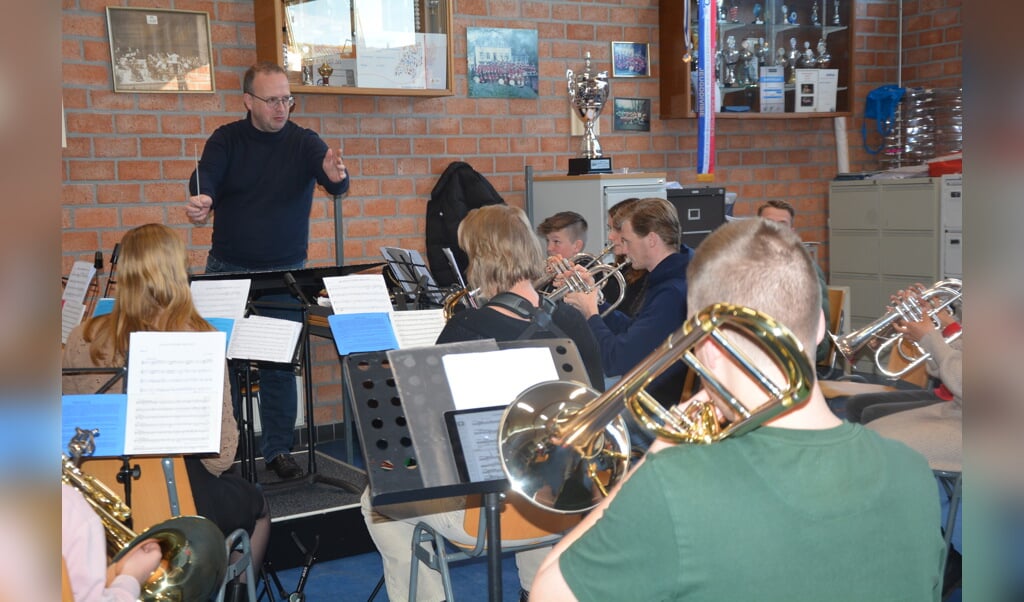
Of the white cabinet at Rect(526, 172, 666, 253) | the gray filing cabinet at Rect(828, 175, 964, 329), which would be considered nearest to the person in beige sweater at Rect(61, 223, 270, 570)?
the white cabinet at Rect(526, 172, 666, 253)

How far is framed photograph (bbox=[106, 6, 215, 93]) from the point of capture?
14.6 feet

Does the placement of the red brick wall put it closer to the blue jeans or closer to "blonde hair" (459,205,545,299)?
"blonde hair" (459,205,545,299)

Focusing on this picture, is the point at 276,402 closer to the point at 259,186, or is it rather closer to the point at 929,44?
the point at 259,186

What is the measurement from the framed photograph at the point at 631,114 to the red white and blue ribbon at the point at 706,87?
0.33 m

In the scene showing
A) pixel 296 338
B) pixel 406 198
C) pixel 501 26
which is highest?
pixel 501 26

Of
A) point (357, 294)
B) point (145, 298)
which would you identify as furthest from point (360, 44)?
point (145, 298)

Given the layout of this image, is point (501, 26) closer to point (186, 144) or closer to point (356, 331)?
point (186, 144)

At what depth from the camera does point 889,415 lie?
3.05 meters

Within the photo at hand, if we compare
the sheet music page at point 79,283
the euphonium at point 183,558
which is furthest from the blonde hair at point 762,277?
the sheet music page at point 79,283

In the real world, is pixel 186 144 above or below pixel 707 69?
below

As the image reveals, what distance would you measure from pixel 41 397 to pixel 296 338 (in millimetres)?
3076

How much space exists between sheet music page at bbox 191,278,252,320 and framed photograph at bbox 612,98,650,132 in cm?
316

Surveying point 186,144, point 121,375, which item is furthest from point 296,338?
point 186,144

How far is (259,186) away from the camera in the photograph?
171 inches
